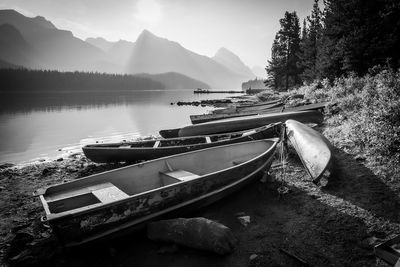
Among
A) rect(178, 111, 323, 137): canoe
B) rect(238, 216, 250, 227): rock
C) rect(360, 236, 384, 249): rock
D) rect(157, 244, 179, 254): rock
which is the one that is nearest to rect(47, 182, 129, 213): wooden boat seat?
rect(157, 244, 179, 254): rock

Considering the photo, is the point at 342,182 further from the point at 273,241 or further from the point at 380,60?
the point at 380,60

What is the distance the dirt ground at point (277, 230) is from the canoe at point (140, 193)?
0.47 m

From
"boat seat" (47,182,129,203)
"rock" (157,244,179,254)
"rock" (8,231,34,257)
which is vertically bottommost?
"rock" (8,231,34,257)

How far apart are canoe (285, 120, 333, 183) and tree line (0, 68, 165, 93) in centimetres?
14095

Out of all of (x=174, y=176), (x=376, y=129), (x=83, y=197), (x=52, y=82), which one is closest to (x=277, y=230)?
(x=174, y=176)

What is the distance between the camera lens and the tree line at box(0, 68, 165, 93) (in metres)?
121

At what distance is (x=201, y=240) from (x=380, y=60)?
20.4 meters

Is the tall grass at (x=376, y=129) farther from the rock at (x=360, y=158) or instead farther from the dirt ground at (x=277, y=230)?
the dirt ground at (x=277, y=230)

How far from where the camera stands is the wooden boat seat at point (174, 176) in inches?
256

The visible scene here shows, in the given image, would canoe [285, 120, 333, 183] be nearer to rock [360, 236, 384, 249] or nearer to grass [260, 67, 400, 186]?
grass [260, 67, 400, 186]

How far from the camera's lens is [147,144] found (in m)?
11.5

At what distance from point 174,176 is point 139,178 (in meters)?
1.01

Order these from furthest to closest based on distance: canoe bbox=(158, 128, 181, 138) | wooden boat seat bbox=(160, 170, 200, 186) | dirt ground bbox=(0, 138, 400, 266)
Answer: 1. canoe bbox=(158, 128, 181, 138)
2. wooden boat seat bbox=(160, 170, 200, 186)
3. dirt ground bbox=(0, 138, 400, 266)

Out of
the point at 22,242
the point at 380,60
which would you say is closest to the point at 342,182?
the point at 22,242
